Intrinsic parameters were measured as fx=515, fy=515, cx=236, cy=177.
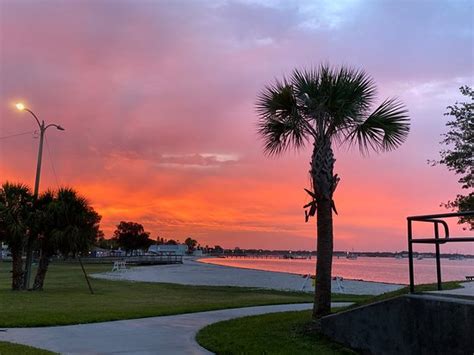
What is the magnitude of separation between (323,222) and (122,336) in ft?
15.4

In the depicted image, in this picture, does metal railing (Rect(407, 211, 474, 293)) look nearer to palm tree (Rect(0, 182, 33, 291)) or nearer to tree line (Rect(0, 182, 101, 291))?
tree line (Rect(0, 182, 101, 291))

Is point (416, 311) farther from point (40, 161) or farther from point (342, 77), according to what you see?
point (40, 161)

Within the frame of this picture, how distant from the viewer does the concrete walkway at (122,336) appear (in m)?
8.62

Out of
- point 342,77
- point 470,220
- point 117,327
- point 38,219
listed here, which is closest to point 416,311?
point 342,77

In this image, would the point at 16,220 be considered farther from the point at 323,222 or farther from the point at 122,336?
the point at 323,222

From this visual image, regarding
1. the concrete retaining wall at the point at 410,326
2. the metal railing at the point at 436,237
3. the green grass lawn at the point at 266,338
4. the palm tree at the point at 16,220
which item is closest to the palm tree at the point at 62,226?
the palm tree at the point at 16,220

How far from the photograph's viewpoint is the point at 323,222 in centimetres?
1098

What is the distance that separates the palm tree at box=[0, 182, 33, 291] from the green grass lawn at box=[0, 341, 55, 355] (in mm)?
15835

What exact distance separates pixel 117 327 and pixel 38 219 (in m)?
14.2

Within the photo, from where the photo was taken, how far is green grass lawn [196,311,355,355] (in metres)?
8.66

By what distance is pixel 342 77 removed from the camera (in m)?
11.2

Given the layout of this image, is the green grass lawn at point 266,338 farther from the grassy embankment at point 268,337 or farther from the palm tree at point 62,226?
the palm tree at point 62,226

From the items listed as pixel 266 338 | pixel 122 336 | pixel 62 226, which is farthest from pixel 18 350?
pixel 62 226

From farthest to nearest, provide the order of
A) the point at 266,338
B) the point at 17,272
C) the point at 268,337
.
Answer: the point at 17,272
the point at 268,337
the point at 266,338
